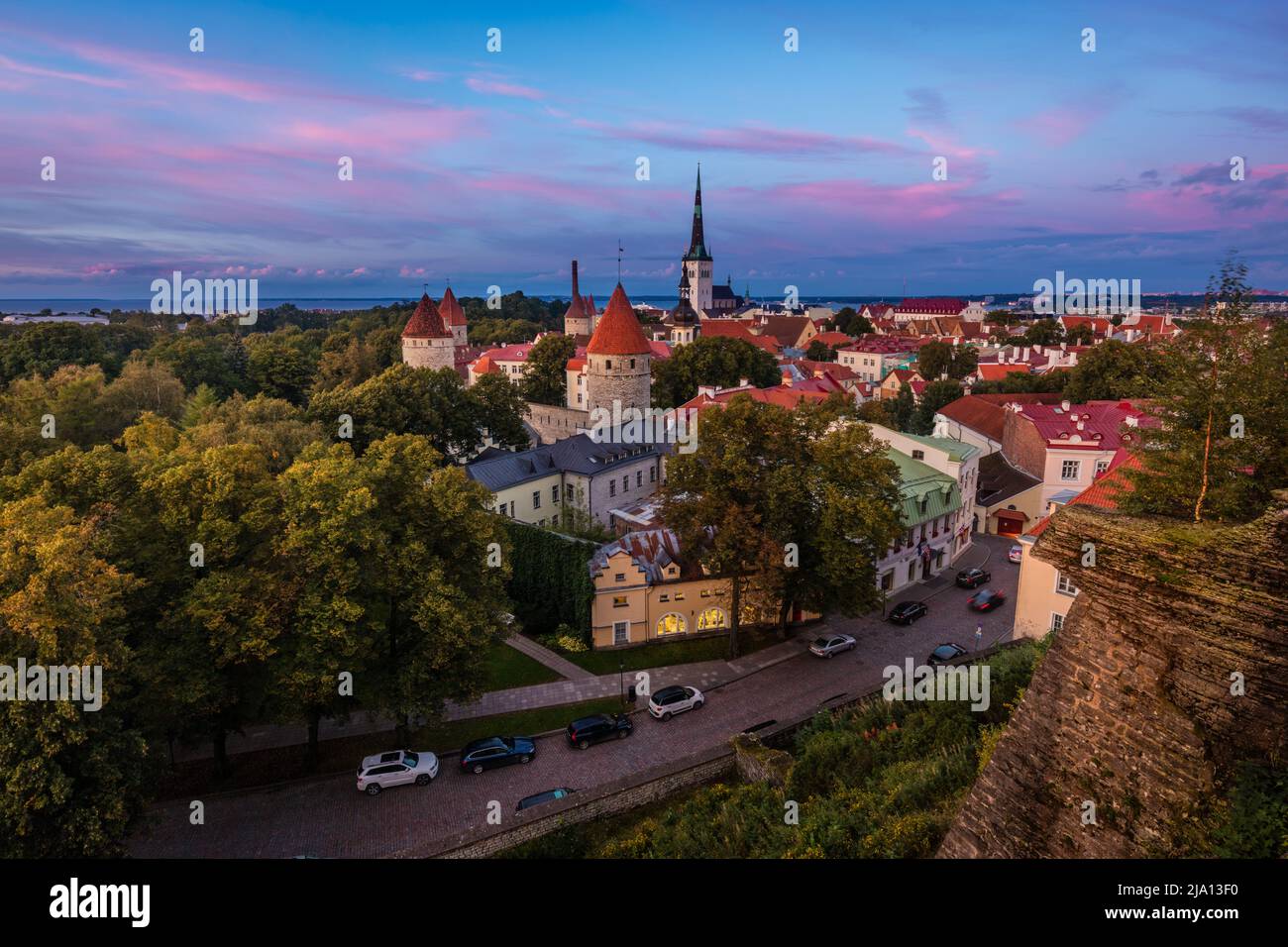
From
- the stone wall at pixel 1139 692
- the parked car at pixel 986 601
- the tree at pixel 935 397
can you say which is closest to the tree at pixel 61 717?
the stone wall at pixel 1139 692

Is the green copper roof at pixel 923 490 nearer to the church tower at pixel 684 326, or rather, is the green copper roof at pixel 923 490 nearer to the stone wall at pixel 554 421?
the stone wall at pixel 554 421

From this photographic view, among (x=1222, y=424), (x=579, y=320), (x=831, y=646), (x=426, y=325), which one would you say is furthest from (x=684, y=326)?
(x=1222, y=424)

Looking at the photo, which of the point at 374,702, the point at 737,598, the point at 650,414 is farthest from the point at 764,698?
the point at 650,414

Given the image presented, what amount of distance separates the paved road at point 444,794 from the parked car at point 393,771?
0.76 feet

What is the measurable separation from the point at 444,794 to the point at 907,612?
18540 mm

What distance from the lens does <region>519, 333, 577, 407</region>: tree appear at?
5984 centimetres

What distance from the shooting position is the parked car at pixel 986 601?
95.9 feet

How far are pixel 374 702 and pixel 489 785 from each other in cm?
360

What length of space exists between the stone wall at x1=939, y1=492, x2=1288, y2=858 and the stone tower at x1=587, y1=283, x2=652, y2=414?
129 ft

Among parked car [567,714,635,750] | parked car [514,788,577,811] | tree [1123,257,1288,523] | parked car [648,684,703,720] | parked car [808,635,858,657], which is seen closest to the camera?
tree [1123,257,1288,523]

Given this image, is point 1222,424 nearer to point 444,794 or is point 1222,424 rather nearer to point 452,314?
point 444,794

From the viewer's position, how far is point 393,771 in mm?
18188

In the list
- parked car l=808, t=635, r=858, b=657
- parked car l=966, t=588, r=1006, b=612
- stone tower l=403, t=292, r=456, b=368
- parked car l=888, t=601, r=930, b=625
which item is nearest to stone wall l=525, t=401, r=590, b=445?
stone tower l=403, t=292, r=456, b=368

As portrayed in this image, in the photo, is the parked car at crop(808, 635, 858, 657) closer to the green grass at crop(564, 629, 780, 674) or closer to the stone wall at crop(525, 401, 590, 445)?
the green grass at crop(564, 629, 780, 674)
